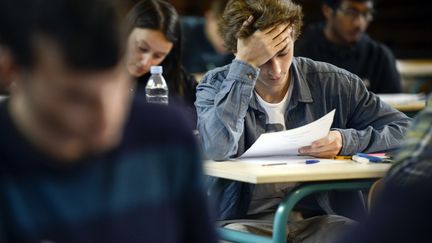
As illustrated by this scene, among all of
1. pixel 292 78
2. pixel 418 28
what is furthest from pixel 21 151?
pixel 418 28

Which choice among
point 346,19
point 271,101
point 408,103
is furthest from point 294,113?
point 346,19

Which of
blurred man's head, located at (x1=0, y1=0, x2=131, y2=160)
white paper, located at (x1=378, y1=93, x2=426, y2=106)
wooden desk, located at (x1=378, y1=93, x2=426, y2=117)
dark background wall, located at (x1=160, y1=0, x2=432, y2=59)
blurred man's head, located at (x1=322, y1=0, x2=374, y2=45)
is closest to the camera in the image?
blurred man's head, located at (x1=0, y1=0, x2=131, y2=160)

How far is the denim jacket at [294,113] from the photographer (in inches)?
103

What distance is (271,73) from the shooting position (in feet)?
8.82

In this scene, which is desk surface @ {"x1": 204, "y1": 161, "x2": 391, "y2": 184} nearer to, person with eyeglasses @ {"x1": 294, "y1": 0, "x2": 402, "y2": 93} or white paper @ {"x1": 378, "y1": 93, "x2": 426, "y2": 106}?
white paper @ {"x1": 378, "y1": 93, "x2": 426, "y2": 106}

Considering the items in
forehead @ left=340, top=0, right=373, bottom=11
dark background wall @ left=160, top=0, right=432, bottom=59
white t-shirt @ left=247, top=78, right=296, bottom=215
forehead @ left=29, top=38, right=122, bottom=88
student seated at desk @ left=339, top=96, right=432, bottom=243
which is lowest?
dark background wall @ left=160, top=0, right=432, bottom=59

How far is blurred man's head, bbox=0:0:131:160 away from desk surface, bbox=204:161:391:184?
126 centimetres

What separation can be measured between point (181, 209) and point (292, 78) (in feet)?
5.55

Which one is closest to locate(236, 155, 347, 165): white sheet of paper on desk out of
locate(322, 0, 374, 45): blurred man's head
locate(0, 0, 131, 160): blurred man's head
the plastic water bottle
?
the plastic water bottle

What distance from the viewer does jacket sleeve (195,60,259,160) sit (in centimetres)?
257

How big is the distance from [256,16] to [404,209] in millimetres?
1736

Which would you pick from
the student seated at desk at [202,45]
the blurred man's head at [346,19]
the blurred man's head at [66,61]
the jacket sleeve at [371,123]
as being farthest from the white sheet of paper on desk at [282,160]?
the student seated at desk at [202,45]

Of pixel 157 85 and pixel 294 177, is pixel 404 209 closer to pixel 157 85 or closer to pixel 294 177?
pixel 294 177

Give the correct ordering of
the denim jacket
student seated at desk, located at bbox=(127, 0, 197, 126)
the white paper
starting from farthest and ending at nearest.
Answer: the white paper < student seated at desk, located at bbox=(127, 0, 197, 126) < the denim jacket
